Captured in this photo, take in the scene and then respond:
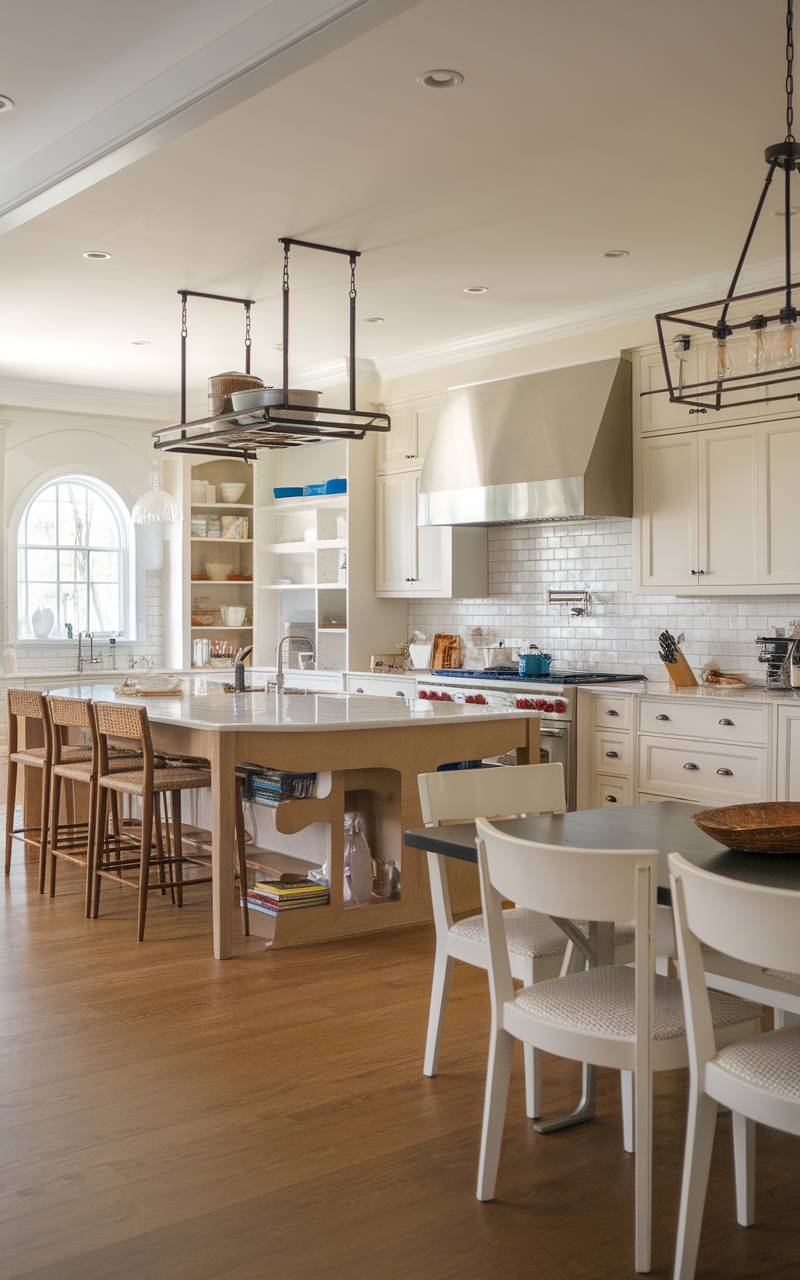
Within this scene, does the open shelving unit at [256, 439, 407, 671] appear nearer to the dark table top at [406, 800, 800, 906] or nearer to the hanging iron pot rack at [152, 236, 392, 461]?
the hanging iron pot rack at [152, 236, 392, 461]

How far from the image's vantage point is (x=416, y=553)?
7680 millimetres

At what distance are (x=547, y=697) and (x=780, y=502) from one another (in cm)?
158

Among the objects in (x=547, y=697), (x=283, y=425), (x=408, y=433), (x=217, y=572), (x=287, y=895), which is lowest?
(x=287, y=895)

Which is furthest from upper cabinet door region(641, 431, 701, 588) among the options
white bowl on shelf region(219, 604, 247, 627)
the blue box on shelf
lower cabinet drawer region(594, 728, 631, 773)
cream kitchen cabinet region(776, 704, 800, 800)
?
white bowl on shelf region(219, 604, 247, 627)

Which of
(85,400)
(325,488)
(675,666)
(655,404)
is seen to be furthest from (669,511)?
(85,400)

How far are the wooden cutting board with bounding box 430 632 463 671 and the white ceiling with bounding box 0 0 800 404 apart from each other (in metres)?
2.04

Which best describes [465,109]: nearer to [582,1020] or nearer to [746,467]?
[746,467]

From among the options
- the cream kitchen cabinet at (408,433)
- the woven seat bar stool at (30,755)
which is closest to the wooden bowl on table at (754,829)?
the woven seat bar stool at (30,755)

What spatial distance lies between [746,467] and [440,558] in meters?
2.39

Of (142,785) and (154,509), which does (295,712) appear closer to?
(142,785)

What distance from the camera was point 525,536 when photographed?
728 cm

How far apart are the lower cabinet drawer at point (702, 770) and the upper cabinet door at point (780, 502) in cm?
87

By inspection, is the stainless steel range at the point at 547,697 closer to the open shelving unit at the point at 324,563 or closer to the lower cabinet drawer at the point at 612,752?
the lower cabinet drawer at the point at 612,752

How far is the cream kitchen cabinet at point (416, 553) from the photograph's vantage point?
24.2 feet
